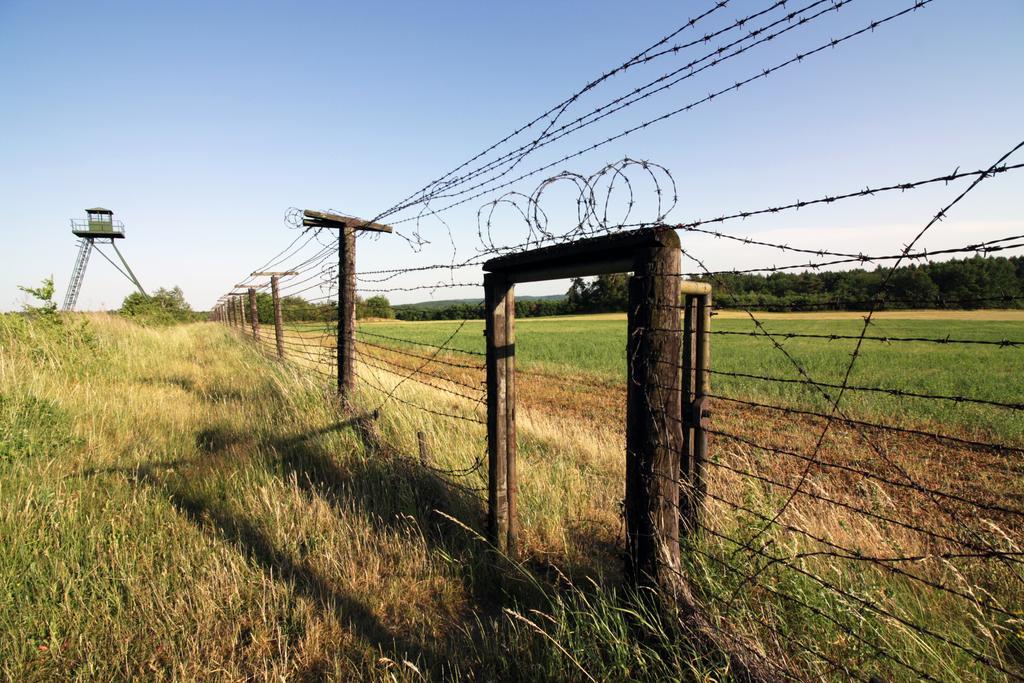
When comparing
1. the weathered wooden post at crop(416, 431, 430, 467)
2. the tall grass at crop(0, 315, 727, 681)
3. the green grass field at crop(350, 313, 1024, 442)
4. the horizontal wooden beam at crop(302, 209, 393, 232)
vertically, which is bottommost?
the green grass field at crop(350, 313, 1024, 442)

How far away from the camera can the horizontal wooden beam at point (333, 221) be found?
5.79 m

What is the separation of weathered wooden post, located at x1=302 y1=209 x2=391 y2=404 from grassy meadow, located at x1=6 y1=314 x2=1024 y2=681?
1.30 ft

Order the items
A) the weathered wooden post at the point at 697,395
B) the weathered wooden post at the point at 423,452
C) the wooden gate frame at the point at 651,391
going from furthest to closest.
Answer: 1. the weathered wooden post at the point at 423,452
2. the weathered wooden post at the point at 697,395
3. the wooden gate frame at the point at 651,391

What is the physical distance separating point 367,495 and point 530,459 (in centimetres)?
167

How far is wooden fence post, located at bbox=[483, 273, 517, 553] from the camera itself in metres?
3.27

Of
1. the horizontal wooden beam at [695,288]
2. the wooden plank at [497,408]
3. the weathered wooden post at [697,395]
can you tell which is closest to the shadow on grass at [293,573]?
the wooden plank at [497,408]

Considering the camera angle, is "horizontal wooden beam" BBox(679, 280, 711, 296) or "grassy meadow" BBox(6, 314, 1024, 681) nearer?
"grassy meadow" BBox(6, 314, 1024, 681)

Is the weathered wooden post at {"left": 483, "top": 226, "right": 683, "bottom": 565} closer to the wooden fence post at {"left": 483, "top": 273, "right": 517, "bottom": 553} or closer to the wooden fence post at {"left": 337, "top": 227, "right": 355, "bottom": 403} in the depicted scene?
the wooden fence post at {"left": 483, "top": 273, "right": 517, "bottom": 553}

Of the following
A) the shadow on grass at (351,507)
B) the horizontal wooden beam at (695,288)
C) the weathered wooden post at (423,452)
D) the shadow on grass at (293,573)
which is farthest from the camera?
the weathered wooden post at (423,452)

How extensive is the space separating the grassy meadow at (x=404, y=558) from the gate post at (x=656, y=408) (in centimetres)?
25

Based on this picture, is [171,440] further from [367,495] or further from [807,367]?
[807,367]

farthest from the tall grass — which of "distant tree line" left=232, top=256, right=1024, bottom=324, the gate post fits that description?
"distant tree line" left=232, top=256, right=1024, bottom=324

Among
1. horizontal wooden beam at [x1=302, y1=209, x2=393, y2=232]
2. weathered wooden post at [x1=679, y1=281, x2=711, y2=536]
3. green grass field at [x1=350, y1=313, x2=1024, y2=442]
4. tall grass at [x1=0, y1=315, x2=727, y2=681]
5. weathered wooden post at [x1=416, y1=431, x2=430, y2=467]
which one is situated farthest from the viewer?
green grass field at [x1=350, y1=313, x2=1024, y2=442]

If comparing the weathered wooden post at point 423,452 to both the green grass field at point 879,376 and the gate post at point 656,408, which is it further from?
the green grass field at point 879,376
